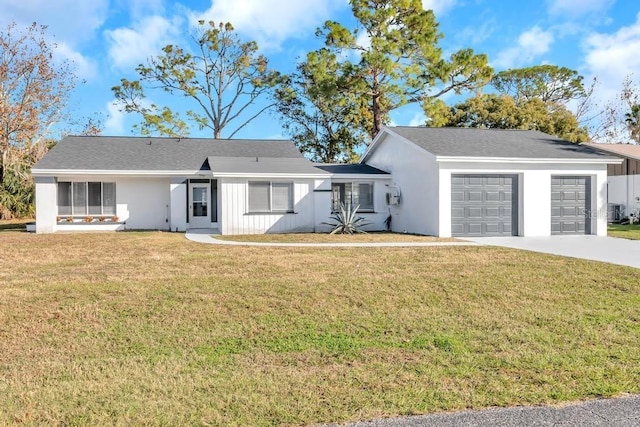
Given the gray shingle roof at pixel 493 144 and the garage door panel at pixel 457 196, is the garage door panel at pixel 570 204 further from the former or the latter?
the garage door panel at pixel 457 196

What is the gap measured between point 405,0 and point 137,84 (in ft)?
63.7

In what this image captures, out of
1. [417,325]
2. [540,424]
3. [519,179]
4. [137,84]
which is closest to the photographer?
[540,424]

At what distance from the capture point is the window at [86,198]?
19.2 m

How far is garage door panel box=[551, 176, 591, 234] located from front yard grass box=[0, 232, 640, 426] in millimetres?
7123

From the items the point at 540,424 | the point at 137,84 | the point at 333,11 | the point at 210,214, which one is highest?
the point at 333,11

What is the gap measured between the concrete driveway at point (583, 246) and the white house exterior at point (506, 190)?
0.93 m

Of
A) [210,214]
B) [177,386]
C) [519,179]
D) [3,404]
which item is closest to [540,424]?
[177,386]

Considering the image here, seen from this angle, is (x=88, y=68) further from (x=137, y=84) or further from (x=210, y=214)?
(x=210, y=214)

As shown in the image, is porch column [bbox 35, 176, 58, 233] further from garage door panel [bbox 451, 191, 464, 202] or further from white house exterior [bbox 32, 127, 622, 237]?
garage door panel [bbox 451, 191, 464, 202]

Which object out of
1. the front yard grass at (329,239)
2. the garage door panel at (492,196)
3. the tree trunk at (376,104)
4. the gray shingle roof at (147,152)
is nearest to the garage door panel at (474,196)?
the garage door panel at (492,196)

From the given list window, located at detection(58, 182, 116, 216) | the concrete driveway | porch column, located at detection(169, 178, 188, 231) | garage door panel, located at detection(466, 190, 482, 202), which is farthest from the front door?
the concrete driveway

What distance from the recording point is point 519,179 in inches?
648

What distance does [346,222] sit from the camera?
57.9 feet

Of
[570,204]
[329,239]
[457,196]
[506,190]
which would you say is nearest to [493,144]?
[506,190]
